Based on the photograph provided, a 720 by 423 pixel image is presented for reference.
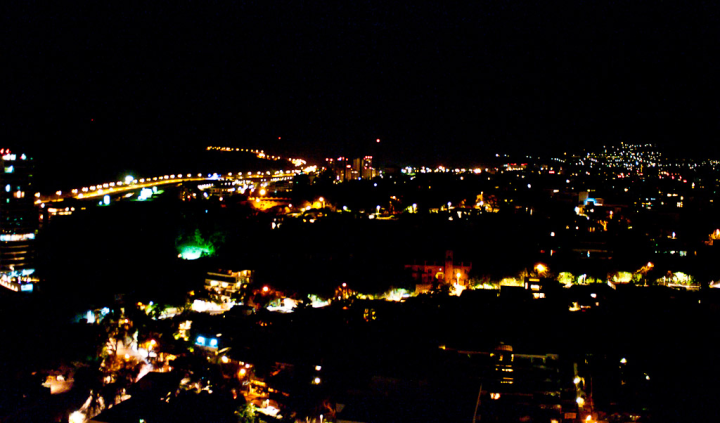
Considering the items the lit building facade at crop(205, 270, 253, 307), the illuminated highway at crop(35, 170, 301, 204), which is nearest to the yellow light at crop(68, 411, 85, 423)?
the lit building facade at crop(205, 270, 253, 307)

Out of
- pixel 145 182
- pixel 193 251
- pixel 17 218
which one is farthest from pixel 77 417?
pixel 145 182

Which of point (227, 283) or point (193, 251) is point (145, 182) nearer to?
point (193, 251)

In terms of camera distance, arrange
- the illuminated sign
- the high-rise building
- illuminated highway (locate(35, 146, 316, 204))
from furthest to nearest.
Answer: illuminated highway (locate(35, 146, 316, 204)) < the illuminated sign < the high-rise building

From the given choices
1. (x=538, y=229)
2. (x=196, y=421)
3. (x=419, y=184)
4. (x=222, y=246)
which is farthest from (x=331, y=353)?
(x=419, y=184)

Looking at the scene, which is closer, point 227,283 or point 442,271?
point 227,283

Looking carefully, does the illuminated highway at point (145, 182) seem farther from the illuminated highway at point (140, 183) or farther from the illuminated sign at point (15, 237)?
the illuminated sign at point (15, 237)

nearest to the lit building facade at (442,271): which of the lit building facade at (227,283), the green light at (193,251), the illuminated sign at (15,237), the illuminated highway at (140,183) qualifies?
the lit building facade at (227,283)

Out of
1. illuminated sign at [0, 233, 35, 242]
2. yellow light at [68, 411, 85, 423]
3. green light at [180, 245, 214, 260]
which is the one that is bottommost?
yellow light at [68, 411, 85, 423]

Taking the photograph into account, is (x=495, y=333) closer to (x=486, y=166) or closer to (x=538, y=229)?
(x=538, y=229)

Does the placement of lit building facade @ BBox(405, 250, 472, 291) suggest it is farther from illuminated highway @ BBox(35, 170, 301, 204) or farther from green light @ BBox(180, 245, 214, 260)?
illuminated highway @ BBox(35, 170, 301, 204)
